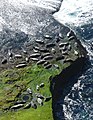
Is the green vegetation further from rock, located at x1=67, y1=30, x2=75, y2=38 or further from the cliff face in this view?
rock, located at x1=67, y1=30, x2=75, y2=38

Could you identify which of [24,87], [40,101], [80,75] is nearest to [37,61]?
[24,87]

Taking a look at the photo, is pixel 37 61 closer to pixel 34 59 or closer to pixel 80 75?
pixel 34 59

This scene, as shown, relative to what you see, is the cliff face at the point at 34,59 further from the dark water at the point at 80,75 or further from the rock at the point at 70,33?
the dark water at the point at 80,75

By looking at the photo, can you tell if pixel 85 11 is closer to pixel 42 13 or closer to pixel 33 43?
pixel 42 13

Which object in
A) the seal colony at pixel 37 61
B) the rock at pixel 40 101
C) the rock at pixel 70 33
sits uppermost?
the rock at pixel 70 33

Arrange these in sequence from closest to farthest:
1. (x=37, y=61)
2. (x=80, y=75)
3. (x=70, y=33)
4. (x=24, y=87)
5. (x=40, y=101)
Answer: (x=40, y=101) < (x=24, y=87) < (x=80, y=75) < (x=37, y=61) < (x=70, y=33)

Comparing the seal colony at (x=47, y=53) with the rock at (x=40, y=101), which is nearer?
the rock at (x=40, y=101)

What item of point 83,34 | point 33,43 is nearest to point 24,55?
point 33,43

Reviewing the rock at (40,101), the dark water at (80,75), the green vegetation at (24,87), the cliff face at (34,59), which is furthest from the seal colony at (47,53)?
the rock at (40,101)
